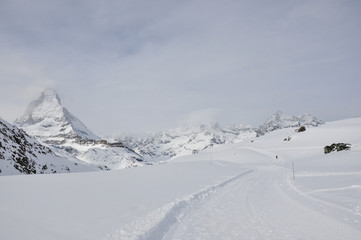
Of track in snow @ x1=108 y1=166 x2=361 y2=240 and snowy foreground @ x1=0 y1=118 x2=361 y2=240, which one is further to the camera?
track in snow @ x1=108 y1=166 x2=361 y2=240

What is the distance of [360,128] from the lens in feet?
244

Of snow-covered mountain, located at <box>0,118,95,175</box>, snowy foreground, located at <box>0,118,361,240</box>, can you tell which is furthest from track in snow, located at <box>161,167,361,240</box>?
snow-covered mountain, located at <box>0,118,95,175</box>

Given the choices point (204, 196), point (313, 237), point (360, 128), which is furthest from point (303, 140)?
point (313, 237)

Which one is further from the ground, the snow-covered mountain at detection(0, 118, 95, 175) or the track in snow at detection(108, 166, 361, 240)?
the snow-covered mountain at detection(0, 118, 95, 175)

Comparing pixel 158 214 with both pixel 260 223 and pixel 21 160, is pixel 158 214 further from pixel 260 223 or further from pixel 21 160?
pixel 21 160

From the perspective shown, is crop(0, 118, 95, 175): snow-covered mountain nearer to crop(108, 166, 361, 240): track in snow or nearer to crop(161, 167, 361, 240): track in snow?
crop(108, 166, 361, 240): track in snow

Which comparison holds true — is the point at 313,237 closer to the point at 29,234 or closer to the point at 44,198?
the point at 29,234

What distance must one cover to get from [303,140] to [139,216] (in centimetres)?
8103

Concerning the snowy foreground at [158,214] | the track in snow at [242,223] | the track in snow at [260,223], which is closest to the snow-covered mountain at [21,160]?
the snowy foreground at [158,214]

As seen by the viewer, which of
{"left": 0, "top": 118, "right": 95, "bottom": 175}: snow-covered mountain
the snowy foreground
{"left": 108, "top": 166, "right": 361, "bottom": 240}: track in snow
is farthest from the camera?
{"left": 0, "top": 118, "right": 95, "bottom": 175}: snow-covered mountain

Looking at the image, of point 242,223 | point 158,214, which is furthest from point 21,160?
point 242,223

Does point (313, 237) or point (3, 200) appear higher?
point (3, 200)

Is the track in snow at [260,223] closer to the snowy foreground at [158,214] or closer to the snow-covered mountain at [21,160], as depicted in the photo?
the snowy foreground at [158,214]

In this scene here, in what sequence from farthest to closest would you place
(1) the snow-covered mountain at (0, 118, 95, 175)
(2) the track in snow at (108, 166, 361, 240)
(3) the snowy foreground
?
(1) the snow-covered mountain at (0, 118, 95, 175), (2) the track in snow at (108, 166, 361, 240), (3) the snowy foreground
